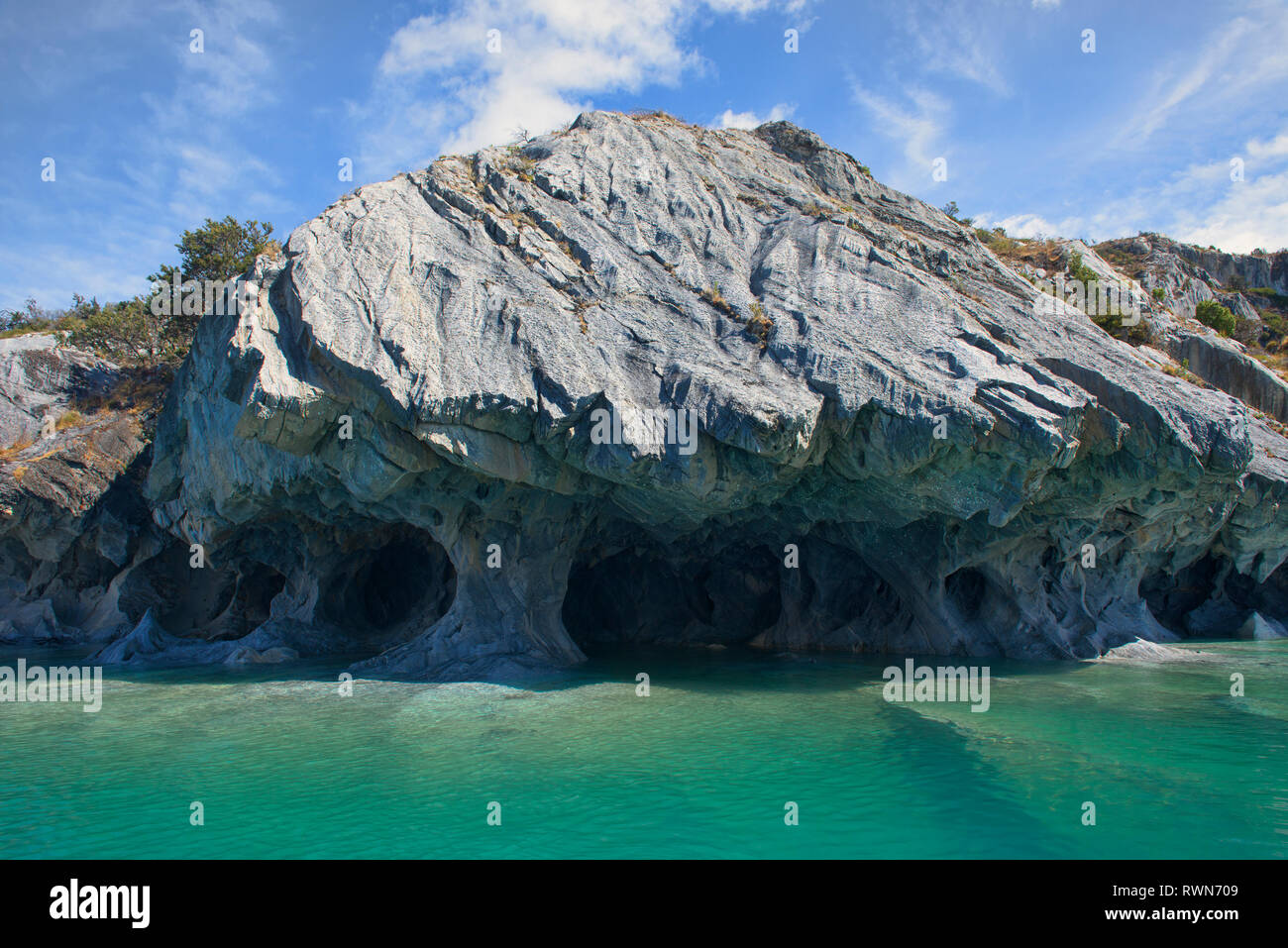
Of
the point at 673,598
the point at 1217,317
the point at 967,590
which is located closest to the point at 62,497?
the point at 673,598

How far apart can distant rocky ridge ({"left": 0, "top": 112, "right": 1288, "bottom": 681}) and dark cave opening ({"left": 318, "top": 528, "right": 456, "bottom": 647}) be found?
0.28 meters

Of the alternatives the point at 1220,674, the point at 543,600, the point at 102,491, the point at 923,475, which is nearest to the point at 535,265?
the point at 543,600

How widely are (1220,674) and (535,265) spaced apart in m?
22.6

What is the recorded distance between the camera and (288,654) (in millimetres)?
27562

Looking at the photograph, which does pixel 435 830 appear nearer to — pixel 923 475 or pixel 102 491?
pixel 923 475

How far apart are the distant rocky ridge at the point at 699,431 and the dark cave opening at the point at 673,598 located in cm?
23

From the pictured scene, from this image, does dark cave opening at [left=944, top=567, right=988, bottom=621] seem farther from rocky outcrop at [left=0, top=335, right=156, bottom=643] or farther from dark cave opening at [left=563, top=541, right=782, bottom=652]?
rocky outcrop at [left=0, top=335, right=156, bottom=643]

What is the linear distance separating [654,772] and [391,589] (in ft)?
92.5

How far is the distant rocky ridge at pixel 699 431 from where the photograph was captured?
66.5 feet

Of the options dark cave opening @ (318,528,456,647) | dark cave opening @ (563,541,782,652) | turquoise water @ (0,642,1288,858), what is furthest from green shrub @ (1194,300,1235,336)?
dark cave opening @ (318,528,456,647)

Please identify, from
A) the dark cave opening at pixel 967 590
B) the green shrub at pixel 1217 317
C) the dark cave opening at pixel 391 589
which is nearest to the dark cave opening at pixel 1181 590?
the dark cave opening at pixel 967 590

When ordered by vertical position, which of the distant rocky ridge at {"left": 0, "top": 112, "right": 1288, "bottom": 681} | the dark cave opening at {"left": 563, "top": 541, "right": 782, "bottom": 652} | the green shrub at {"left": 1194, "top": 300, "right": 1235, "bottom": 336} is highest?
Answer: the green shrub at {"left": 1194, "top": 300, "right": 1235, "bottom": 336}

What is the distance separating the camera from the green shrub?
40.5 m
